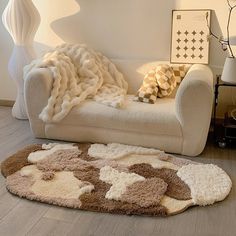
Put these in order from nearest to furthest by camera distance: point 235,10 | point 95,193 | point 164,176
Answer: point 95,193, point 164,176, point 235,10

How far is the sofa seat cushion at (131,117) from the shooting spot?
2.59 meters

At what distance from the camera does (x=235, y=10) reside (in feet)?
9.82

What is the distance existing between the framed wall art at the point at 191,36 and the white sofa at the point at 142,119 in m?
0.25

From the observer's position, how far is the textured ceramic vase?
3156mm

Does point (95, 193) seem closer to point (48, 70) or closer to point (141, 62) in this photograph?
point (48, 70)

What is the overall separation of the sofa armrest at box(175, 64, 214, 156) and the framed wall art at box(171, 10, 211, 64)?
58cm

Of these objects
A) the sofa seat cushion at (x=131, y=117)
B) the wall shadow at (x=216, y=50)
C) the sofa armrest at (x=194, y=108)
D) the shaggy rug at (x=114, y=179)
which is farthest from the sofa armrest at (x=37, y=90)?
the wall shadow at (x=216, y=50)

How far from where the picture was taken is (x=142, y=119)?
262 cm

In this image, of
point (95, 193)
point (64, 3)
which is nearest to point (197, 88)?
point (95, 193)

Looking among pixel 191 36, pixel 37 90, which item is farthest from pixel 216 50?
pixel 37 90

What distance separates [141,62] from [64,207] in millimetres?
1743

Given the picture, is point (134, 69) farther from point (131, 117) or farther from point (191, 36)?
point (131, 117)

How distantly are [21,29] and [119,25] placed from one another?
37.8 inches

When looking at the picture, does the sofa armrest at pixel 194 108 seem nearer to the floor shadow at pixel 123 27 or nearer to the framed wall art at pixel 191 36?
the framed wall art at pixel 191 36
